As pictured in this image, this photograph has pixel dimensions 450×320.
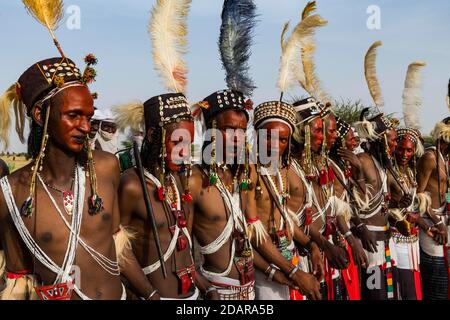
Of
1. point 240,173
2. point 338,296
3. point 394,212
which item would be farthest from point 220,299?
point 394,212

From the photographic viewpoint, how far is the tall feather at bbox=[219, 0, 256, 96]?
4.90m

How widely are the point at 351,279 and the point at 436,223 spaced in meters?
2.32

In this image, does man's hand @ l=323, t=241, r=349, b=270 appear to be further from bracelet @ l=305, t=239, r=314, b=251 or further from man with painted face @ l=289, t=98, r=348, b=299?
bracelet @ l=305, t=239, r=314, b=251

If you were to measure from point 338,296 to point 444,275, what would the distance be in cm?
274

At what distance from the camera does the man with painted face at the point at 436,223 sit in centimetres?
744

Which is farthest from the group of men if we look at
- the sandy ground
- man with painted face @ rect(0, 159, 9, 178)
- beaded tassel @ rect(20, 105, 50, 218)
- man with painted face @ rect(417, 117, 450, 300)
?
man with painted face @ rect(0, 159, 9, 178)

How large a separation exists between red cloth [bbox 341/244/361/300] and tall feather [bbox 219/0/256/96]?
2.71 metres

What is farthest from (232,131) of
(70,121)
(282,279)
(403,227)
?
(403,227)

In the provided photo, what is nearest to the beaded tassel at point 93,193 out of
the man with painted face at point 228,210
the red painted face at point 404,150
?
the man with painted face at point 228,210

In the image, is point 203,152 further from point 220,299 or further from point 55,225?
point 55,225

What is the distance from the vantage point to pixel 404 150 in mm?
7184

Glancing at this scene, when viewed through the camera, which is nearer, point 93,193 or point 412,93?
point 93,193

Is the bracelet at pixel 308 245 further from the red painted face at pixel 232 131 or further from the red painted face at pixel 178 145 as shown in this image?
the red painted face at pixel 178 145

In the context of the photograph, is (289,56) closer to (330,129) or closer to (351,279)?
(330,129)
